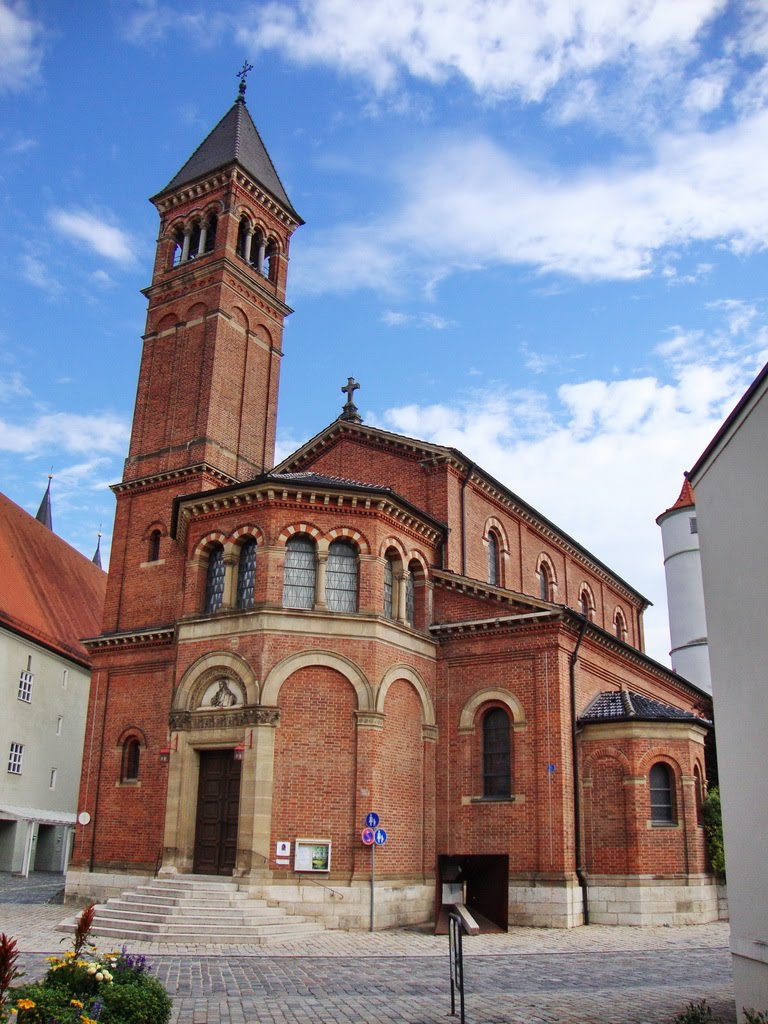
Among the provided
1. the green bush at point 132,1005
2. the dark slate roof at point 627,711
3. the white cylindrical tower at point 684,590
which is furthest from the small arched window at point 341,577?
the white cylindrical tower at point 684,590

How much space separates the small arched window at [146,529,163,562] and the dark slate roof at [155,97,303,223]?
13.1m

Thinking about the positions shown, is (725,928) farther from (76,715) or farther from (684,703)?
(76,715)

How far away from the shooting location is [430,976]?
14734 mm

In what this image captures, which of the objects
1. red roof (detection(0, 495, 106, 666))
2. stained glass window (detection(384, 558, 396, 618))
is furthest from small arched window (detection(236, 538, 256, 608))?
red roof (detection(0, 495, 106, 666))

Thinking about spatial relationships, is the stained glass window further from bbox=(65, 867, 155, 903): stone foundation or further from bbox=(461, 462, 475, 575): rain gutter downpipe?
bbox=(65, 867, 155, 903): stone foundation

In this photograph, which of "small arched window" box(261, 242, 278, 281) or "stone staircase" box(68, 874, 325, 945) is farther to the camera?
"small arched window" box(261, 242, 278, 281)

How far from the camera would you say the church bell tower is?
1151 inches

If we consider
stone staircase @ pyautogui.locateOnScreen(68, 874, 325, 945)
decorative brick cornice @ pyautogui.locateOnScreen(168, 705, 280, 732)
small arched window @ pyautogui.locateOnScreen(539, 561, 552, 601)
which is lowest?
stone staircase @ pyautogui.locateOnScreen(68, 874, 325, 945)

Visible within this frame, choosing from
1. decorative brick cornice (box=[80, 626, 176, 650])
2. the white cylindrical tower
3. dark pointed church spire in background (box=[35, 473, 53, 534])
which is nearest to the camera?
decorative brick cornice (box=[80, 626, 176, 650])

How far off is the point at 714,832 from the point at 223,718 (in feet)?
44.4

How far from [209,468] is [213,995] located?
59.3 ft

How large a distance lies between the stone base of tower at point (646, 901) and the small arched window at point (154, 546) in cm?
1554

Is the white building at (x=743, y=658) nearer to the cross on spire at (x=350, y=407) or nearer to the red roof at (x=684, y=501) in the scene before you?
the cross on spire at (x=350, y=407)

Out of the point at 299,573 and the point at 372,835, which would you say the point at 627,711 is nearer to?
the point at 372,835
